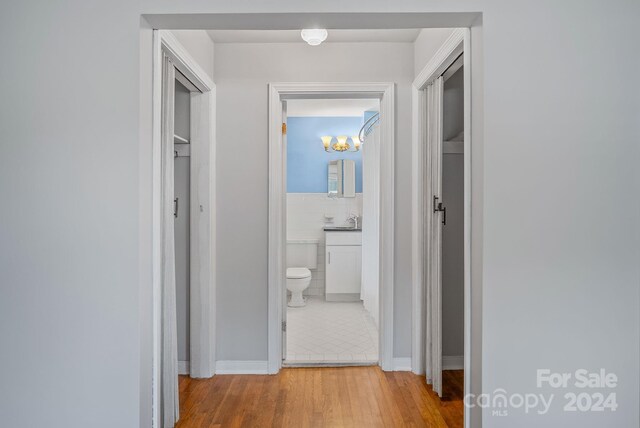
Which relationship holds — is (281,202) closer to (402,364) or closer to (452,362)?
(402,364)

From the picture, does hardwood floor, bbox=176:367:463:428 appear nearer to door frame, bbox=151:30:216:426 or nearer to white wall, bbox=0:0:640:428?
door frame, bbox=151:30:216:426

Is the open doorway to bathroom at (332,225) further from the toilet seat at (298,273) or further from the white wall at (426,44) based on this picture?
the white wall at (426,44)

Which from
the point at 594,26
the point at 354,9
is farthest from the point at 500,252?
the point at 354,9

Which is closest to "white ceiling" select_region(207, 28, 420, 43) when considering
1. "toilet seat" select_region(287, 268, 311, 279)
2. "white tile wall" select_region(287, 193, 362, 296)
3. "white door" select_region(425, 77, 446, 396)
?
"white door" select_region(425, 77, 446, 396)

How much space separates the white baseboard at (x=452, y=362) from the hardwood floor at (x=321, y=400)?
0.07 metres

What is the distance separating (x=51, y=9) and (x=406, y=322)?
9.42ft

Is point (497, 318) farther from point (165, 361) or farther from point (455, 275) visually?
point (165, 361)

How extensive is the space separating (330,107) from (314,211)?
151 centimetres

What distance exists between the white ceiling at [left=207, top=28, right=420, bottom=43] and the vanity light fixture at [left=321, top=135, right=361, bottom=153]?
8.42ft

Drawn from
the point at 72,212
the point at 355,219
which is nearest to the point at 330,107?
the point at 355,219

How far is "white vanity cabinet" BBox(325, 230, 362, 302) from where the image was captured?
203 inches

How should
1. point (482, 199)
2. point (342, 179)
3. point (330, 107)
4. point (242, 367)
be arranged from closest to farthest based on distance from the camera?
1. point (482, 199)
2. point (242, 367)
3. point (330, 107)
4. point (342, 179)

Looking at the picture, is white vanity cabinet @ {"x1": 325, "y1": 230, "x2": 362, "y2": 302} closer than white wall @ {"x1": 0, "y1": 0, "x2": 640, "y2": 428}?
No

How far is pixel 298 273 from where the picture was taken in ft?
16.1
